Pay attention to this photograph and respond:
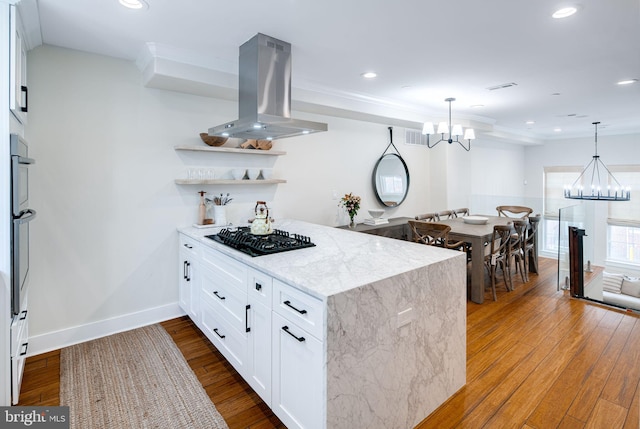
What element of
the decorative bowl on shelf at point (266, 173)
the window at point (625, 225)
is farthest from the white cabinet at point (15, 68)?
→ the window at point (625, 225)

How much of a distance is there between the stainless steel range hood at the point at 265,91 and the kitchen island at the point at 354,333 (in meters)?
0.97

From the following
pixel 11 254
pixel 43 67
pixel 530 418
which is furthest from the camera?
pixel 43 67

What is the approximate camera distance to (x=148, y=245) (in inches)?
130

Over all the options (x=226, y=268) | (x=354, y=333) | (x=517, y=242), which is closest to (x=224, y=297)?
(x=226, y=268)

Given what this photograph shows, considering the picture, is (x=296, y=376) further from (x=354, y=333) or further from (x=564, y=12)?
(x=564, y=12)

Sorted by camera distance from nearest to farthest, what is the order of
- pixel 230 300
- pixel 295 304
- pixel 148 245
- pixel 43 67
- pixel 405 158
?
pixel 295 304, pixel 230 300, pixel 43 67, pixel 148 245, pixel 405 158

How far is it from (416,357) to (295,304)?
0.79 metres

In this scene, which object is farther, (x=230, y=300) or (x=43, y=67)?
(x=43, y=67)

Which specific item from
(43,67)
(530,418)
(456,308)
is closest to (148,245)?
(43,67)

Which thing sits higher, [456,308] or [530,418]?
[456,308]

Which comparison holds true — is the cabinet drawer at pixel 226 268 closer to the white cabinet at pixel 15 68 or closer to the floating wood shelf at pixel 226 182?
the floating wood shelf at pixel 226 182

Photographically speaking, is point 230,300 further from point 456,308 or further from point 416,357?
point 456,308

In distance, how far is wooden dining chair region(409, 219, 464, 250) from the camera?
364cm

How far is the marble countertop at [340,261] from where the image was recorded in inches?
66.4
